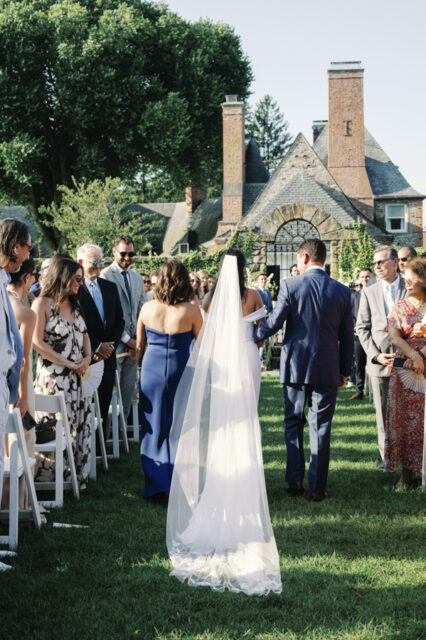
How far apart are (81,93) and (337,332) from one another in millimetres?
25648

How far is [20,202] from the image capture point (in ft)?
108

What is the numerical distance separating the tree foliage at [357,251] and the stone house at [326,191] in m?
0.28

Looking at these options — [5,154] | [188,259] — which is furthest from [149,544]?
[5,154]

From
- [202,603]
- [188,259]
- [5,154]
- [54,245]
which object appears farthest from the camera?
[54,245]

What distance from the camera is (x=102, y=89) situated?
92.3 feet

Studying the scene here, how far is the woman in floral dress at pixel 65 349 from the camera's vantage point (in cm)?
566

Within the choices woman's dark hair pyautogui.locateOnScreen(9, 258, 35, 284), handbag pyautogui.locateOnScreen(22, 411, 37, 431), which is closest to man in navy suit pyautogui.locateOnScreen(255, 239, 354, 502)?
woman's dark hair pyautogui.locateOnScreen(9, 258, 35, 284)

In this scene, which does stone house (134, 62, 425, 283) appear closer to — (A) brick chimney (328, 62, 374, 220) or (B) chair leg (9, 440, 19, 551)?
(A) brick chimney (328, 62, 374, 220)

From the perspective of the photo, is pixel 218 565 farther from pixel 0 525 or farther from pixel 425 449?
pixel 425 449

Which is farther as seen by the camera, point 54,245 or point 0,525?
point 54,245

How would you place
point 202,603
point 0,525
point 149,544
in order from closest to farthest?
point 202,603 < point 149,544 < point 0,525

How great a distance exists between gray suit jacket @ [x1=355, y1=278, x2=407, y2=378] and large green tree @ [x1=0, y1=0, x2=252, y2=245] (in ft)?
74.7

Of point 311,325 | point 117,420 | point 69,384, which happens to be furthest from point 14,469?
point 117,420

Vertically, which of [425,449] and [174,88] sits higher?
[174,88]
